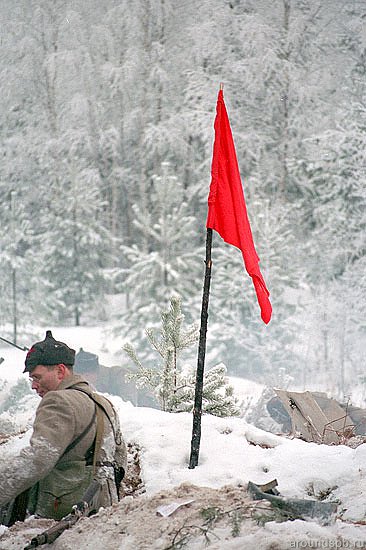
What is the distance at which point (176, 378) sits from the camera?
4293mm

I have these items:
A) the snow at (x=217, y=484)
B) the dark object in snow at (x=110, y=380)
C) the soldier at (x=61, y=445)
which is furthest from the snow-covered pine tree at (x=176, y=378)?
the dark object in snow at (x=110, y=380)

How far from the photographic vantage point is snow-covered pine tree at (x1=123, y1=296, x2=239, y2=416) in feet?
13.6

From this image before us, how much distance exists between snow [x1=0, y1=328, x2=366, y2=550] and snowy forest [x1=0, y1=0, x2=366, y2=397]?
25.3ft

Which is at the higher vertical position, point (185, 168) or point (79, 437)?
point (79, 437)

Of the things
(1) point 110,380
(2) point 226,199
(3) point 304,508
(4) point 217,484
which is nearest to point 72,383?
(3) point 304,508

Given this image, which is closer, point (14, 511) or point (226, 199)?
point (14, 511)

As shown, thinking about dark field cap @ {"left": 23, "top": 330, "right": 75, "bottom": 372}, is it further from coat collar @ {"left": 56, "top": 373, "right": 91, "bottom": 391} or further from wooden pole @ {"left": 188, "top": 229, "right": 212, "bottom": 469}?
wooden pole @ {"left": 188, "top": 229, "right": 212, "bottom": 469}

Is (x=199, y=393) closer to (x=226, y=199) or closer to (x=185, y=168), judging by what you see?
(x=226, y=199)

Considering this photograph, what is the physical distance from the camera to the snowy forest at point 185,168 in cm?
1195

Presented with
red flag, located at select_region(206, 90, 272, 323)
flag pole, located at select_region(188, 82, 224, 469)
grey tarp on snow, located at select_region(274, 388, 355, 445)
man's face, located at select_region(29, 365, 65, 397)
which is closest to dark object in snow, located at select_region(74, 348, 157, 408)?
grey tarp on snow, located at select_region(274, 388, 355, 445)

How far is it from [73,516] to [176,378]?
2.29 m

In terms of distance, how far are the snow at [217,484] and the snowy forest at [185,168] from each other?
7702 millimetres

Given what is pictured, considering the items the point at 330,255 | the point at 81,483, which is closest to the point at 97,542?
the point at 81,483

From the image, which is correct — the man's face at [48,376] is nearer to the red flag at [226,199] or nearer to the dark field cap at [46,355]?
the dark field cap at [46,355]
